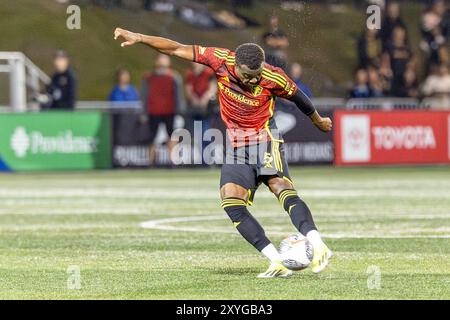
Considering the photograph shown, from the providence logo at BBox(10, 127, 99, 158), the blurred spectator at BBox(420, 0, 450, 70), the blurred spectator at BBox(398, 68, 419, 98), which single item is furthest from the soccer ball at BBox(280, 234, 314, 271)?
the blurred spectator at BBox(420, 0, 450, 70)

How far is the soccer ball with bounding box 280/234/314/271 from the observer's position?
10.6 m

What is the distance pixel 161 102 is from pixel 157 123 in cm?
46

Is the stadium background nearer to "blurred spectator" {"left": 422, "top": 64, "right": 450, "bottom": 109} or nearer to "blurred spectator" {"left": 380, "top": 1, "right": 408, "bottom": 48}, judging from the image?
"blurred spectator" {"left": 422, "top": 64, "right": 450, "bottom": 109}

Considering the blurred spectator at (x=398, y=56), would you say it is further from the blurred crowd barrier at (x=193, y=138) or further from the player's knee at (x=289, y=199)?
the player's knee at (x=289, y=199)

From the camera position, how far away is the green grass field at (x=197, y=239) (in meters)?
10.0

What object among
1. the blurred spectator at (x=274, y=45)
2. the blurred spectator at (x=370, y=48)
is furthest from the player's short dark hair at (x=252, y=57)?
the blurred spectator at (x=370, y=48)

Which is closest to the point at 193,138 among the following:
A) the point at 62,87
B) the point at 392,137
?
the point at 62,87

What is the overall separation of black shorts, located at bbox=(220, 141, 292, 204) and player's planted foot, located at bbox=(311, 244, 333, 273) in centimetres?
96

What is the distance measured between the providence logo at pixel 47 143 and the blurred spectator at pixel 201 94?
2.33 metres

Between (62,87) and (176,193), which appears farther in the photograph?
(62,87)

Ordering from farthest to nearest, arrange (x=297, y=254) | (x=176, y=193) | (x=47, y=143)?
(x=47, y=143) → (x=176, y=193) → (x=297, y=254)

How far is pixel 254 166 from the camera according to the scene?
1122 centimetres

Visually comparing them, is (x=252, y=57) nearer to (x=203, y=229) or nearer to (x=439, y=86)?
(x=203, y=229)

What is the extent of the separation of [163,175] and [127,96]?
3.18 m
